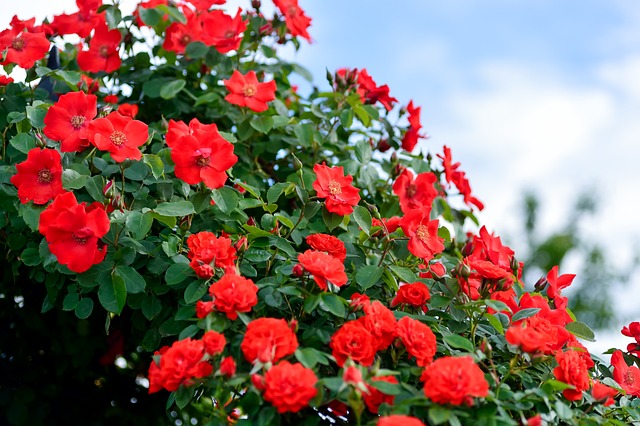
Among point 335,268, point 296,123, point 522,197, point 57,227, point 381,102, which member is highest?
point 522,197

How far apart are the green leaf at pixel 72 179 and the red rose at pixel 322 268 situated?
0.59m

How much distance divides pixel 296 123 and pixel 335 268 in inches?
41.4

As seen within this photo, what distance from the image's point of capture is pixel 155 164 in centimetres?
178

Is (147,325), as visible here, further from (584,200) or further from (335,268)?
(584,200)

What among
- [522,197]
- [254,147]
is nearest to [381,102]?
[254,147]

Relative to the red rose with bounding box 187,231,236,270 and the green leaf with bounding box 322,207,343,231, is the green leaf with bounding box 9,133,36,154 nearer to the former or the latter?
the red rose with bounding box 187,231,236,270

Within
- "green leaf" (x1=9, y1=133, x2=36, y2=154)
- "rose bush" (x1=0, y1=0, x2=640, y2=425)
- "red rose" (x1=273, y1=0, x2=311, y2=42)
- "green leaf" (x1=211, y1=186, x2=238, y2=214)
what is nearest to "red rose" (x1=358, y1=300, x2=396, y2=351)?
"rose bush" (x1=0, y1=0, x2=640, y2=425)

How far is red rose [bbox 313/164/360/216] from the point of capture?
1.78 meters

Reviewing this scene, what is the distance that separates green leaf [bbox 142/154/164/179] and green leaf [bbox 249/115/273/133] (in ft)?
1.71

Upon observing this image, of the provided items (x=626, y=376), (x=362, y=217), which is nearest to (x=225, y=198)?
(x=362, y=217)

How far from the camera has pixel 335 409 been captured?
1526 mm

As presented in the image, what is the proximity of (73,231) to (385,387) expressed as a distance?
78cm

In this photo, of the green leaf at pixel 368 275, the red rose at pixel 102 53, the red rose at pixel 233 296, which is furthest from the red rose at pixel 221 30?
the red rose at pixel 233 296

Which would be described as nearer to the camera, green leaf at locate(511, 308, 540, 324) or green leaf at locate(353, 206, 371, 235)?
green leaf at locate(511, 308, 540, 324)
